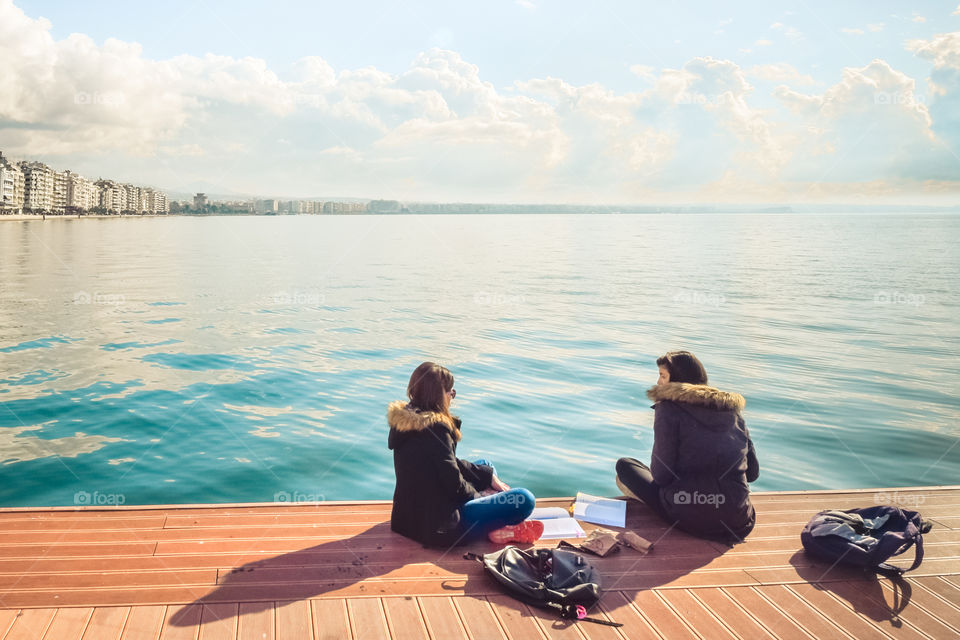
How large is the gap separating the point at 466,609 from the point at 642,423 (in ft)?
29.9

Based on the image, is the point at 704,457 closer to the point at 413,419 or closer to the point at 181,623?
the point at 413,419

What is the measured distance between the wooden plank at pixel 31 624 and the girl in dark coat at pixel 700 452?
14.3ft

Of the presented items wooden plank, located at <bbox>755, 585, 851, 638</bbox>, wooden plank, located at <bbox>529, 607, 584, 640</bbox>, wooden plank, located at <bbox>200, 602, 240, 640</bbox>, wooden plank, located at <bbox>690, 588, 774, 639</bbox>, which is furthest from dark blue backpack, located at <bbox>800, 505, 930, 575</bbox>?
wooden plank, located at <bbox>200, 602, 240, 640</bbox>

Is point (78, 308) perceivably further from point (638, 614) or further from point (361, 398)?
point (638, 614)

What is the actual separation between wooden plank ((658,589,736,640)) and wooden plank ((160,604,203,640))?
296 cm

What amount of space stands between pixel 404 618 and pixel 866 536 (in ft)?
11.6

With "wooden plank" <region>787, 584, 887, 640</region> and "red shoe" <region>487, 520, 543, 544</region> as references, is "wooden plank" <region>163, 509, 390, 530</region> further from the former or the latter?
"wooden plank" <region>787, 584, 887, 640</region>

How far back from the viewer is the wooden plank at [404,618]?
4.37m

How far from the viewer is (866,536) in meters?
5.55

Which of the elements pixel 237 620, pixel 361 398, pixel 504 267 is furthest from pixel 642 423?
pixel 504 267

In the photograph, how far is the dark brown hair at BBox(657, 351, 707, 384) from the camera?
5.80 metres

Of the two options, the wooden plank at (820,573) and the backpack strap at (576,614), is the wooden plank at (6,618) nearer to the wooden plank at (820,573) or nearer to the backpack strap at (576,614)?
the backpack strap at (576,614)

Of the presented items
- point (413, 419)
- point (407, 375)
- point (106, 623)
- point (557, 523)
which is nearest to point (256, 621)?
point (106, 623)

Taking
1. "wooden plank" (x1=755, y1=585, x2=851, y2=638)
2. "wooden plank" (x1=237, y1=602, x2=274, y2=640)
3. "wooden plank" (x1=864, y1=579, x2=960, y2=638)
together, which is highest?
"wooden plank" (x1=864, y1=579, x2=960, y2=638)
